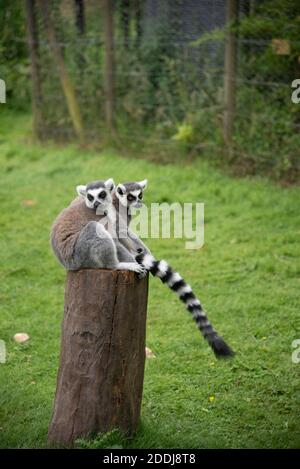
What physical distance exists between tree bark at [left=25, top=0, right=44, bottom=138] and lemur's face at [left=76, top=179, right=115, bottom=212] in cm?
679

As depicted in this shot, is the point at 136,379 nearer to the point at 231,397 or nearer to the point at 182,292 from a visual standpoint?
the point at 182,292

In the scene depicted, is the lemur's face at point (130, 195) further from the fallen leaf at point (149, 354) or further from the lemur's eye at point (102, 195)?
the fallen leaf at point (149, 354)

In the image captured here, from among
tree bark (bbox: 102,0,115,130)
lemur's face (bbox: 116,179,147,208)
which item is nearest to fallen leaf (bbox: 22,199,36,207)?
tree bark (bbox: 102,0,115,130)

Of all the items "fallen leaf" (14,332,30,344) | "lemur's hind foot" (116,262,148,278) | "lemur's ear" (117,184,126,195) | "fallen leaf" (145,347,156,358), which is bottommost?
"fallen leaf" (145,347,156,358)

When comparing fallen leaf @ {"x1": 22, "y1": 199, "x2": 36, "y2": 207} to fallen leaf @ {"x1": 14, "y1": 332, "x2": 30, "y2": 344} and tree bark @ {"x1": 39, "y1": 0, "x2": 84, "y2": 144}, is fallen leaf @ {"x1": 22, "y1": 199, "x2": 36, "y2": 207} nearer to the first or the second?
tree bark @ {"x1": 39, "y1": 0, "x2": 84, "y2": 144}

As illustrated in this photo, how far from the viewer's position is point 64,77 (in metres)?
9.67

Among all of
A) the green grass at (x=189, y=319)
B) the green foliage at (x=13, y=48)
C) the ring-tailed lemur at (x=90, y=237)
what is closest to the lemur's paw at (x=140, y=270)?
Result: the ring-tailed lemur at (x=90, y=237)

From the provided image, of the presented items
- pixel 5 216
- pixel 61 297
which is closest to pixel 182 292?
pixel 61 297

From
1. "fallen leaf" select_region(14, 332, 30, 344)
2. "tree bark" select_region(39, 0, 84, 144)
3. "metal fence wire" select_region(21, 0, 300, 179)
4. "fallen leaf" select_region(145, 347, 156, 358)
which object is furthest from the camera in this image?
"tree bark" select_region(39, 0, 84, 144)

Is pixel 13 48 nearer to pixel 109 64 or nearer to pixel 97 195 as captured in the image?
pixel 109 64

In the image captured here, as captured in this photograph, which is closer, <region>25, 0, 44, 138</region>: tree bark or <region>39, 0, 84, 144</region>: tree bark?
<region>39, 0, 84, 144</region>: tree bark

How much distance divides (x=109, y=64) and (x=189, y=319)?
5261mm

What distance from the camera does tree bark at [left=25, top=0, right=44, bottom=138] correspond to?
32.7 feet

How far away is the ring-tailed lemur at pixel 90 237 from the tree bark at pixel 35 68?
6715 millimetres
